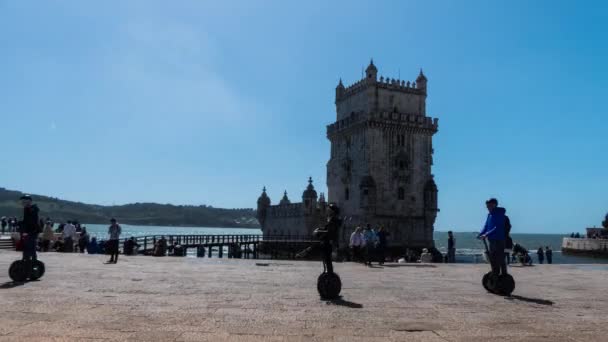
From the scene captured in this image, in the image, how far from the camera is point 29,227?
12.0 m

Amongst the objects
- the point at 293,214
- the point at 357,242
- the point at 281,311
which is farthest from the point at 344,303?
the point at 293,214

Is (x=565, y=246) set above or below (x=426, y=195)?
below

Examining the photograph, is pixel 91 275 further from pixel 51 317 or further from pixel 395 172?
pixel 395 172

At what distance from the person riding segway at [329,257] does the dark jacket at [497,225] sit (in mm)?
3150

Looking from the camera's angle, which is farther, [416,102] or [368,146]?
[416,102]

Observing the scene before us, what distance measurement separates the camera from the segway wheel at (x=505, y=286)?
A: 1083 cm

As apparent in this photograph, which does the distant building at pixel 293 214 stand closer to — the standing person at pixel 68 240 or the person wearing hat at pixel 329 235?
the standing person at pixel 68 240

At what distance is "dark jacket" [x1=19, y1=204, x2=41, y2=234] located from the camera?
12023 mm

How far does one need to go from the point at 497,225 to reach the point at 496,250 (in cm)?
50

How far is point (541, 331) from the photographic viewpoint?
23.3 feet

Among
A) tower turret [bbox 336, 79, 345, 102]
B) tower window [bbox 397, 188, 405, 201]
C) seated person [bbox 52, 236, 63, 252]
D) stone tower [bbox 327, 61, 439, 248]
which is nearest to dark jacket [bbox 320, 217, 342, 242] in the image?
seated person [bbox 52, 236, 63, 252]

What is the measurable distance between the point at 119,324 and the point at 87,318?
614 millimetres

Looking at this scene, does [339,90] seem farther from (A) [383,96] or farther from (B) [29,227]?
(B) [29,227]

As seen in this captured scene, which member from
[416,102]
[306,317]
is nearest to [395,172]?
[416,102]
